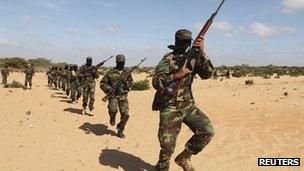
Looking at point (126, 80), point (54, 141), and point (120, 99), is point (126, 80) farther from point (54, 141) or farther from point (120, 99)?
point (54, 141)

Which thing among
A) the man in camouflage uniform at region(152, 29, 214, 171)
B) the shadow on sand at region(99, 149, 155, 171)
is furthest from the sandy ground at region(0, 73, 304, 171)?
the man in camouflage uniform at region(152, 29, 214, 171)

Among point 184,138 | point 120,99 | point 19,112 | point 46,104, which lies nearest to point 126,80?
point 120,99

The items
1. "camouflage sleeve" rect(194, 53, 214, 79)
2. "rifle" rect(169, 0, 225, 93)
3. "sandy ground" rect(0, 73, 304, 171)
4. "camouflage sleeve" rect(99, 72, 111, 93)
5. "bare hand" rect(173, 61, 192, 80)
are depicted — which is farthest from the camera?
"camouflage sleeve" rect(99, 72, 111, 93)

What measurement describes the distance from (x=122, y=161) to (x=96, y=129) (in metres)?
3.86

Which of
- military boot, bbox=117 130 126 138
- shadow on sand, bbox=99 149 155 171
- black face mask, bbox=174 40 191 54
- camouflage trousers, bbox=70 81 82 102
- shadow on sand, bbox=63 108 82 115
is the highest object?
black face mask, bbox=174 40 191 54

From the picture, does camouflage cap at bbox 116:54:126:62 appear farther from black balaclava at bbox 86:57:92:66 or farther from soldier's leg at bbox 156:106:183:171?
black balaclava at bbox 86:57:92:66

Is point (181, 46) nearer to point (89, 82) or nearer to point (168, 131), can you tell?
point (168, 131)

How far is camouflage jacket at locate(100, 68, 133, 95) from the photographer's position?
1056 centimetres

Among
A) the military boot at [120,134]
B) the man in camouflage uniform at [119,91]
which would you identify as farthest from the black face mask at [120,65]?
the military boot at [120,134]

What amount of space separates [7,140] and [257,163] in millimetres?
6074

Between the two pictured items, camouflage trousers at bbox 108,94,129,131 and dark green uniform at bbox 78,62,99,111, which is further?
dark green uniform at bbox 78,62,99,111

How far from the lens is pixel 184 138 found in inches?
412

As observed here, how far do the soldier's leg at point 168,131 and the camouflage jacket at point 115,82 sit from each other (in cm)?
412

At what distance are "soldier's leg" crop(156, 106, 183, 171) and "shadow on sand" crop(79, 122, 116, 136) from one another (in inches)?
194
